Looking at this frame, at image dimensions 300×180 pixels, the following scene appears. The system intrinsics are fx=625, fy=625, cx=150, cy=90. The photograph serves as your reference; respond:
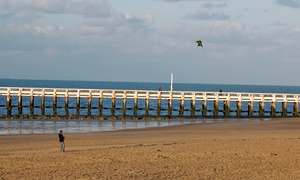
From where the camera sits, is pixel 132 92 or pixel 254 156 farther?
pixel 132 92

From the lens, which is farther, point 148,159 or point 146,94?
point 146,94

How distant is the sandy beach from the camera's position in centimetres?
1797

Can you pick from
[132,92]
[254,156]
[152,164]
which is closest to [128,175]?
[152,164]

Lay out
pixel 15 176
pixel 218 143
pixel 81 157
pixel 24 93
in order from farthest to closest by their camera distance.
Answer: pixel 24 93 < pixel 218 143 < pixel 81 157 < pixel 15 176

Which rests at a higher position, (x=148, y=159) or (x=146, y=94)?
(x=146, y=94)

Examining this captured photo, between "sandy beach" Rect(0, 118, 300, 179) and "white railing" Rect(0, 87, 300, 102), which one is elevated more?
"white railing" Rect(0, 87, 300, 102)

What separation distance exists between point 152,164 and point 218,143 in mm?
7357

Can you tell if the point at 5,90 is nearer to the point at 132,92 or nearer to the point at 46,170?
the point at 132,92

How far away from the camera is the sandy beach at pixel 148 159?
707 inches

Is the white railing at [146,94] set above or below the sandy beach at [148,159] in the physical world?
above

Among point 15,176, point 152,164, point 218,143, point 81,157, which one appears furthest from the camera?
point 218,143

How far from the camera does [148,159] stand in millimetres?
21203

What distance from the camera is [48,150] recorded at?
24.8 metres

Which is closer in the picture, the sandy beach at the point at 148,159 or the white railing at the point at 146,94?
the sandy beach at the point at 148,159
